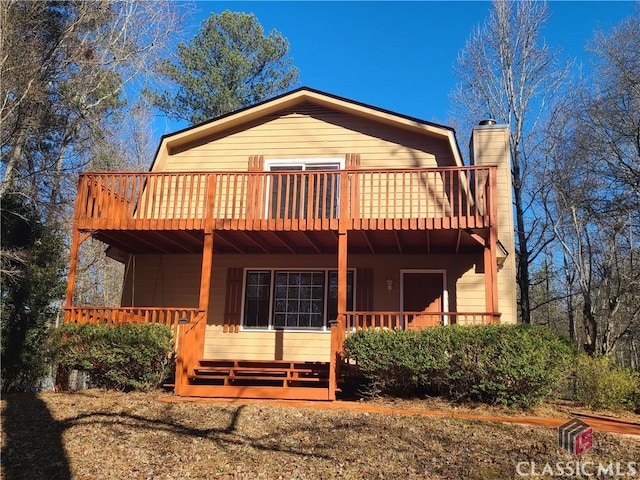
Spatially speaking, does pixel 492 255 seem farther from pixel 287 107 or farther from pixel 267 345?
pixel 287 107

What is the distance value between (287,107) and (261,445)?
8586mm

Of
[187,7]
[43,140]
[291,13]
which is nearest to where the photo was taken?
[187,7]

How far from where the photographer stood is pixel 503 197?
11.2m

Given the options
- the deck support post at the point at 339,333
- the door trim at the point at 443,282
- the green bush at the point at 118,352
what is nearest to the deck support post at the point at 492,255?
the door trim at the point at 443,282

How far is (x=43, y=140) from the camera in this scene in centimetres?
1664

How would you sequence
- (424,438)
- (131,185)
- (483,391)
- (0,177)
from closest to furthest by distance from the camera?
(424,438)
(483,391)
(131,185)
(0,177)

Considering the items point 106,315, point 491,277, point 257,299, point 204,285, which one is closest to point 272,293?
point 257,299

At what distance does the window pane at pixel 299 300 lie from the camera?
1130cm

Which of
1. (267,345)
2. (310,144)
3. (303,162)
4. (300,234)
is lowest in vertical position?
(267,345)

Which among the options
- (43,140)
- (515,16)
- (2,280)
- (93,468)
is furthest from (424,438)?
(515,16)

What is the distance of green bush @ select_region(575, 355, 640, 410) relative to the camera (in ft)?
28.5

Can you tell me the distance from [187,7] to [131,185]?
25.3 ft

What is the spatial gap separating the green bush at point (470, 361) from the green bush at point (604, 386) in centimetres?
116

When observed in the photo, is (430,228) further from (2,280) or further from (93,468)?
(2,280)
